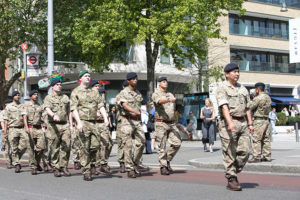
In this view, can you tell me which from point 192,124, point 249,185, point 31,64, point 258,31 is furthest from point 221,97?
point 258,31

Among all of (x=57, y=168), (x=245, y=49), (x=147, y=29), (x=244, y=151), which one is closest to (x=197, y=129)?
(x=147, y=29)

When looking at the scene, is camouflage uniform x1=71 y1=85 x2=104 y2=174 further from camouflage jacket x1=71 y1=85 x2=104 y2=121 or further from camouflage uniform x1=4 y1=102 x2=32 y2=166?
camouflage uniform x1=4 y1=102 x2=32 y2=166

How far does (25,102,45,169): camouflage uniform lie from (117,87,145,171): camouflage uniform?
8.51 ft

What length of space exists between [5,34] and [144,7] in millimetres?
7888

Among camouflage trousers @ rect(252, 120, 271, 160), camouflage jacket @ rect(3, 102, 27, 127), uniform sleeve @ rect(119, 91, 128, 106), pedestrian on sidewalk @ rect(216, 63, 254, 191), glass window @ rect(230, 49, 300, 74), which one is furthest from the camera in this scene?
glass window @ rect(230, 49, 300, 74)

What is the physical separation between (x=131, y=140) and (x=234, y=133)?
2.65 metres

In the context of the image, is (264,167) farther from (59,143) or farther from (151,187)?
(59,143)

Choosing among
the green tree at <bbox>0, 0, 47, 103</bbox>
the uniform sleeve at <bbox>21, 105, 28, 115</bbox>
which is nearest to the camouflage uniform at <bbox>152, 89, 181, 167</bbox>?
the uniform sleeve at <bbox>21, 105, 28, 115</bbox>

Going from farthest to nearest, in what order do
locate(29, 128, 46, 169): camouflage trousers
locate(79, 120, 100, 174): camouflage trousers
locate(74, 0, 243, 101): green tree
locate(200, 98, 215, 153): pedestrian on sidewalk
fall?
locate(74, 0, 243, 101): green tree → locate(200, 98, 215, 153): pedestrian on sidewalk → locate(29, 128, 46, 169): camouflage trousers → locate(79, 120, 100, 174): camouflage trousers

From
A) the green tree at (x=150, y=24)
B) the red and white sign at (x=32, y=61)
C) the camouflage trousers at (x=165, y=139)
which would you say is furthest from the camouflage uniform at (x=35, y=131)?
the green tree at (x=150, y=24)

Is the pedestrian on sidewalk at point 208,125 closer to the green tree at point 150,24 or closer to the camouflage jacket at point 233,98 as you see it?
the green tree at point 150,24

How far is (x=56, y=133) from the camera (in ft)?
33.1

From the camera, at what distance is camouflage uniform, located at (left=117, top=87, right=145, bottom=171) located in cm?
948

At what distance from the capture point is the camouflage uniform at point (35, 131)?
11211 millimetres
